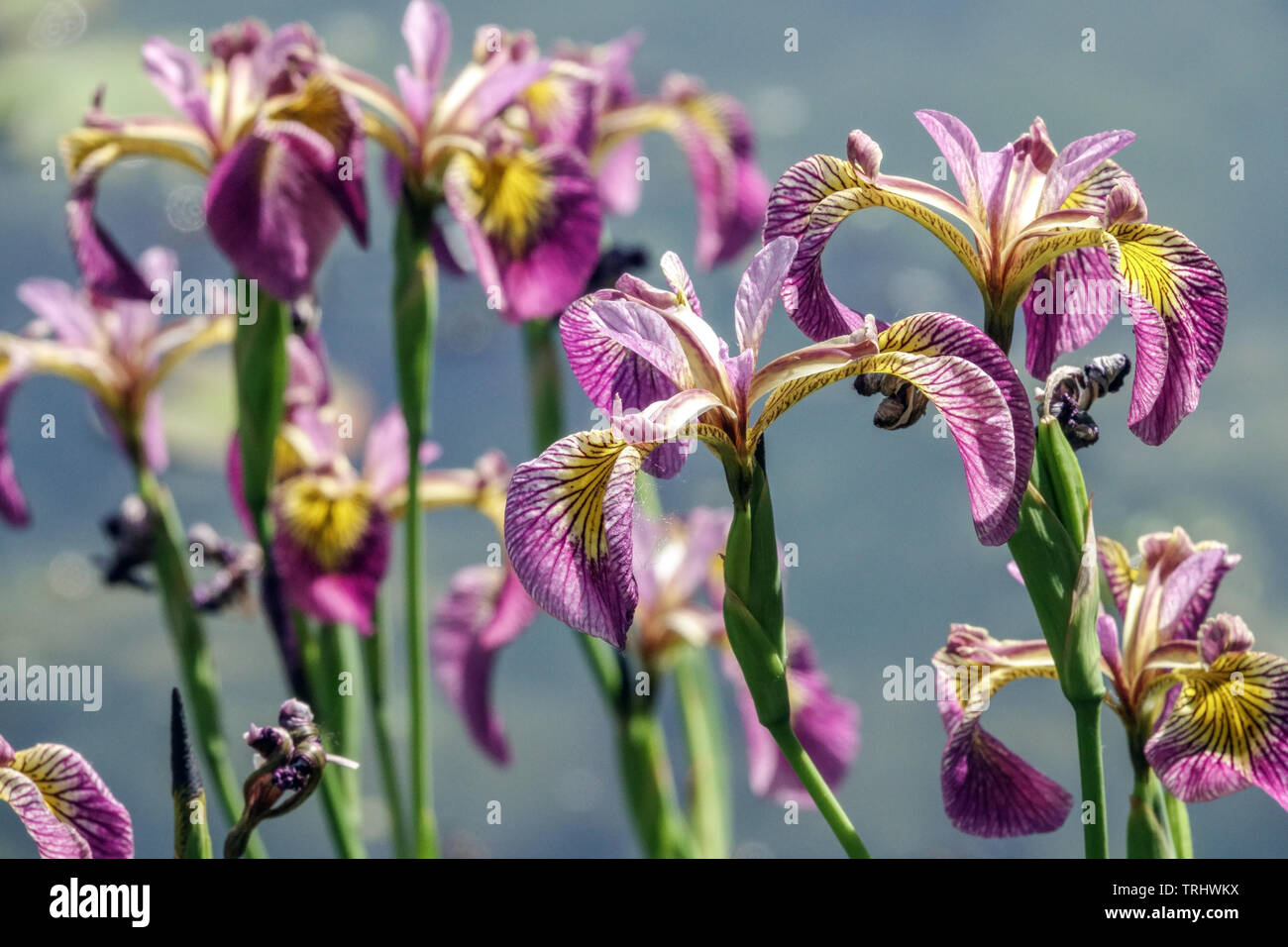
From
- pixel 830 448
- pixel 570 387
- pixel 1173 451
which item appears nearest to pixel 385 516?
pixel 570 387

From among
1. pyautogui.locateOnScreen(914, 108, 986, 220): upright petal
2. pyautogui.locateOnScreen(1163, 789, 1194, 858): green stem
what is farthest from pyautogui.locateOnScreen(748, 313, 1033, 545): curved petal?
pyautogui.locateOnScreen(1163, 789, 1194, 858): green stem

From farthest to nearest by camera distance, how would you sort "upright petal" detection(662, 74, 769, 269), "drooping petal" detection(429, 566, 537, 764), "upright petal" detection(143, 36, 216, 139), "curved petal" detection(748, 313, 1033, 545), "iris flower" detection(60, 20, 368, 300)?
"upright petal" detection(662, 74, 769, 269) < "drooping petal" detection(429, 566, 537, 764) < "upright petal" detection(143, 36, 216, 139) < "iris flower" detection(60, 20, 368, 300) < "curved petal" detection(748, 313, 1033, 545)

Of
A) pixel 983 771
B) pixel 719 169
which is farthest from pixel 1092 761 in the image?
pixel 719 169

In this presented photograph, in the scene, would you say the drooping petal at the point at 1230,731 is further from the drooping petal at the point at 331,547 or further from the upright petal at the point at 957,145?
the drooping petal at the point at 331,547

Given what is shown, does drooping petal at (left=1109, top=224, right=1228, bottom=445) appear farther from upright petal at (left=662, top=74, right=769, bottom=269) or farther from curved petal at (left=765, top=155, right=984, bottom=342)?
upright petal at (left=662, top=74, right=769, bottom=269)

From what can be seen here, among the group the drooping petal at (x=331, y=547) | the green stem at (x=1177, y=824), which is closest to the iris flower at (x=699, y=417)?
the green stem at (x=1177, y=824)

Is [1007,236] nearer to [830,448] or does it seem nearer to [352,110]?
[352,110]
